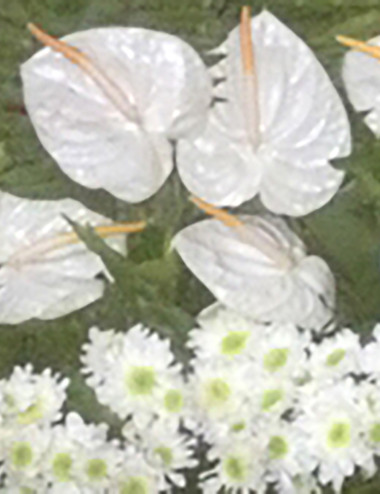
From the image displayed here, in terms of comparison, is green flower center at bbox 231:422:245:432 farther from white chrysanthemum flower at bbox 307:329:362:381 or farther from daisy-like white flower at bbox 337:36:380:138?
daisy-like white flower at bbox 337:36:380:138

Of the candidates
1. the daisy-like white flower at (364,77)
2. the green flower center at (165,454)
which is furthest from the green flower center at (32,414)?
the daisy-like white flower at (364,77)

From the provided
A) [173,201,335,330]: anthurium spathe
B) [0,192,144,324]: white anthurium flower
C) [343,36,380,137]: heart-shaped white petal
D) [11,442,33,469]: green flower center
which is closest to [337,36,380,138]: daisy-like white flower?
[343,36,380,137]: heart-shaped white petal

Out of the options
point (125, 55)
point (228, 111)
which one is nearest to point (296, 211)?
point (228, 111)

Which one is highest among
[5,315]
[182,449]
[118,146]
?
[118,146]

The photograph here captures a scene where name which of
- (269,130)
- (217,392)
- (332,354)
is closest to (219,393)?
(217,392)

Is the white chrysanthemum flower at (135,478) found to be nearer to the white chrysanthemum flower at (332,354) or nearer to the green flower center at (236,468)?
the green flower center at (236,468)

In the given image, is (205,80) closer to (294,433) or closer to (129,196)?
(129,196)

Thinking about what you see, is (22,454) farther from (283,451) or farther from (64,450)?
(283,451)
